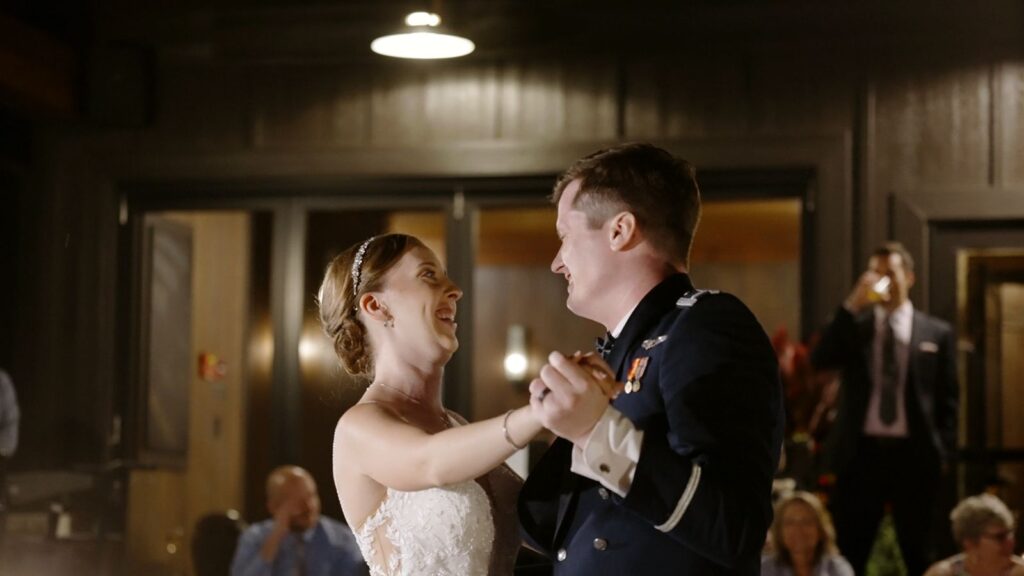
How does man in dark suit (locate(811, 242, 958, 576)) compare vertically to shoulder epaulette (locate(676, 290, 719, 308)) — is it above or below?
below

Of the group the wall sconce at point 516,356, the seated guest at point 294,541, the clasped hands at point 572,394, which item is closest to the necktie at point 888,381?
the seated guest at point 294,541

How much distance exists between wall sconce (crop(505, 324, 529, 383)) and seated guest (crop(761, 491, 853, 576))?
19.3 ft

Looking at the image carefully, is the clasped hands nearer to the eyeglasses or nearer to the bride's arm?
the bride's arm

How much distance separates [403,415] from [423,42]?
3117 millimetres

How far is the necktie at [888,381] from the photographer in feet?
17.7

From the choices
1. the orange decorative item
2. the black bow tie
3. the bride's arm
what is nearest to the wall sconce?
the orange decorative item

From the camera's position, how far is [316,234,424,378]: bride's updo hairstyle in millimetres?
2348

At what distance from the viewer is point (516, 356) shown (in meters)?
10.8

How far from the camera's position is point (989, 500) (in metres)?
4.86

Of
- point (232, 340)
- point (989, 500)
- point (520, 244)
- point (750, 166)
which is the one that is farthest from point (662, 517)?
point (520, 244)

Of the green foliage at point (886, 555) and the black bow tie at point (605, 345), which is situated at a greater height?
the black bow tie at point (605, 345)

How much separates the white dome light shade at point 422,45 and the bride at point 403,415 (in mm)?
2774

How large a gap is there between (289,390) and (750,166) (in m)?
2.43

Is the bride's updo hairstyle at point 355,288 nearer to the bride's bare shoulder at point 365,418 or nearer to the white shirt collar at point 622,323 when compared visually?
the bride's bare shoulder at point 365,418
